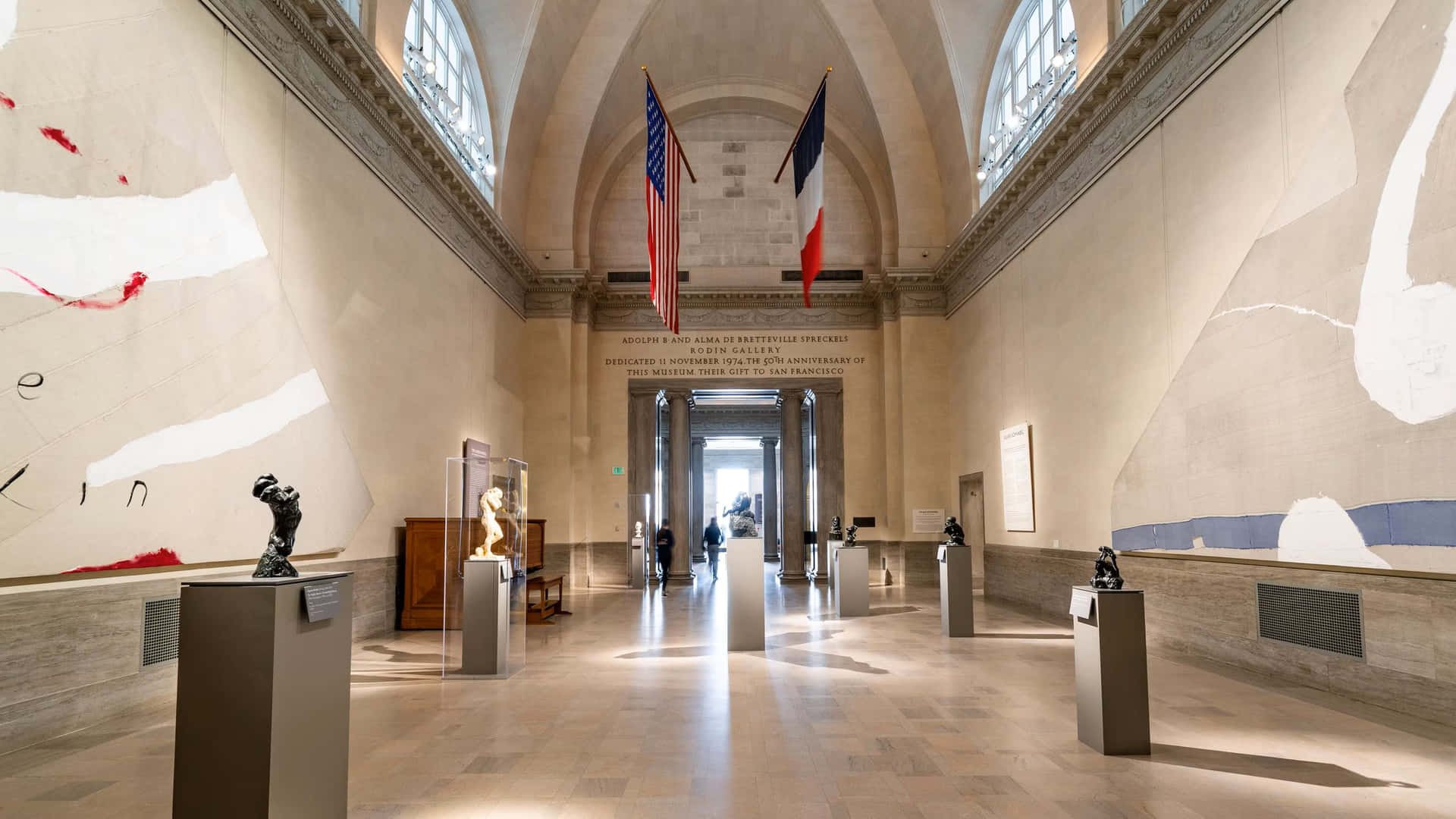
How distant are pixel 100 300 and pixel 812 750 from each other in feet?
20.0

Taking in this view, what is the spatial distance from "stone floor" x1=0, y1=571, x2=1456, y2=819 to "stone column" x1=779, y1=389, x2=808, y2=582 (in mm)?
11408

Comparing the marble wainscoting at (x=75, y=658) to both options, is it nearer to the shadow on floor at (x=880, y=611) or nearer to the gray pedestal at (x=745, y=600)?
the gray pedestal at (x=745, y=600)

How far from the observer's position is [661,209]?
13.5m

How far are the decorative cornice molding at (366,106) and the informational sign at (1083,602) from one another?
8.89 metres

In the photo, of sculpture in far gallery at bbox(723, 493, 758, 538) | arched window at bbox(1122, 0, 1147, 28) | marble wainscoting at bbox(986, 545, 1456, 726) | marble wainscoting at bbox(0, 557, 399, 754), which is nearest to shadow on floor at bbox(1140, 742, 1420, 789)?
marble wainscoting at bbox(986, 545, 1456, 726)

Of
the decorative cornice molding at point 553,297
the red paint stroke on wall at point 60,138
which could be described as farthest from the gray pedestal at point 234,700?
the decorative cornice molding at point 553,297

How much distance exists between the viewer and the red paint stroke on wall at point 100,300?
580 cm

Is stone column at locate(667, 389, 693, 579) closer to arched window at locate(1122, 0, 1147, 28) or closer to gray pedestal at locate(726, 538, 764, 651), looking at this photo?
gray pedestal at locate(726, 538, 764, 651)

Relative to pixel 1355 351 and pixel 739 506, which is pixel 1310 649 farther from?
pixel 739 506

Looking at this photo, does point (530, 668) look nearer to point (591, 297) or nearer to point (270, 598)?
point (270, 598)

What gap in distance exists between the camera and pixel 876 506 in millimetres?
20109

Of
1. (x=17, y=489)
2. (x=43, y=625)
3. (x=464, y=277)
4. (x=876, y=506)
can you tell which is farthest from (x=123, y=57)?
(x=876, y=506)

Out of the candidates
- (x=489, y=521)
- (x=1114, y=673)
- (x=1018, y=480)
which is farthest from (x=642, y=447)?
(x=1114, y=673)

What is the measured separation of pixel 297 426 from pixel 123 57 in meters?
3.73
